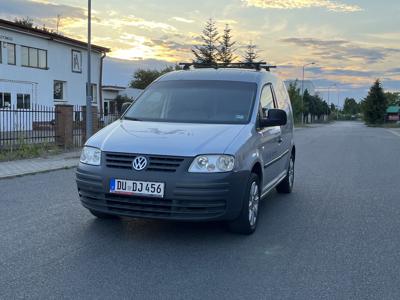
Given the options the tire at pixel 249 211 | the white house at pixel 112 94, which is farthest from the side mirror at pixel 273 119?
the white house at pixel 112 94

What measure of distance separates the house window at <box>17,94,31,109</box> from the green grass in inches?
722

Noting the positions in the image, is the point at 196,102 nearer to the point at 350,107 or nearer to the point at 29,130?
the point at 29,130

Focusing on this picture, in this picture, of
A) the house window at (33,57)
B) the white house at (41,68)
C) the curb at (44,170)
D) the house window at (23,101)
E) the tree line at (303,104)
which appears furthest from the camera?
the tree line at (303,104)

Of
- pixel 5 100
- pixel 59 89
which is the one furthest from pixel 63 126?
pixel 59 89

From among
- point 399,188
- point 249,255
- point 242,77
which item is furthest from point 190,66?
point 399,188

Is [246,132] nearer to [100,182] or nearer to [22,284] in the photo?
[100,182]

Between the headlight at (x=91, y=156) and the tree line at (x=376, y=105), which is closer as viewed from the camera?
the headlight at (x=91, y=156)

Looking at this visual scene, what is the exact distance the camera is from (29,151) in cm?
1420

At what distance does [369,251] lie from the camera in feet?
17.0

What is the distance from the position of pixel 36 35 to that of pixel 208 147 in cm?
3135

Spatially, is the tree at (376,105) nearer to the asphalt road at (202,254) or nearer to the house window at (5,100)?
the house window at (5,100)

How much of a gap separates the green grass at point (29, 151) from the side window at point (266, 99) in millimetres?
8479

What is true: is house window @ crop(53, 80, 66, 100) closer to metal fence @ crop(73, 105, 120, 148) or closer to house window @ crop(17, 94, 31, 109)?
house window @ crop(17, 94, 31, 109)

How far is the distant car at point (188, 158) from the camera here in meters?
5.00
